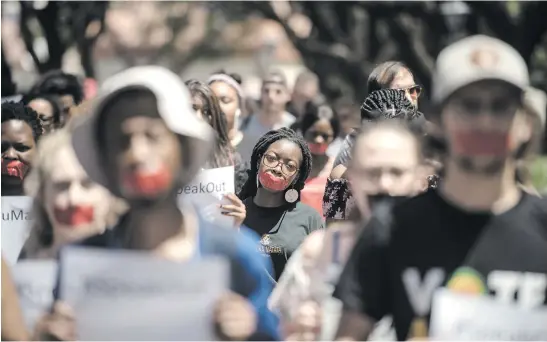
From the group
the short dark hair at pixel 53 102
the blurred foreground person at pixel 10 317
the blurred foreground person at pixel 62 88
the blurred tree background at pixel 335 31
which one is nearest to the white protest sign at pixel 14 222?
the blurred foreground person at pixel 10 317

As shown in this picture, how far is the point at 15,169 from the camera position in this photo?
213 inches

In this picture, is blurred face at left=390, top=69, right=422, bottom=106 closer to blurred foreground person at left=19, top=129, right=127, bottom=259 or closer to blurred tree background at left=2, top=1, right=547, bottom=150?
blurred foreground person at left=19, top=129, right=127, bottom=259

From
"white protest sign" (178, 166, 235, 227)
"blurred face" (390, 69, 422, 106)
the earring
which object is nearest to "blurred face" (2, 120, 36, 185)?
"white protest sign" (178, 166, 235, 227)

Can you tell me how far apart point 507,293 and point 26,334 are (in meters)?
1.34

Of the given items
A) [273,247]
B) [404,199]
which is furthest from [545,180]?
[404,199]

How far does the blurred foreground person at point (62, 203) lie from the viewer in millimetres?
3135

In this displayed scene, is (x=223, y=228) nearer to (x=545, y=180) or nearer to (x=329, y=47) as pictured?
(x=545, y=180)

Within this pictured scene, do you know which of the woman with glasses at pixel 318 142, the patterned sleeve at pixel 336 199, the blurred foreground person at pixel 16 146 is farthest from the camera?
the woman with glasses at pixel 318 142

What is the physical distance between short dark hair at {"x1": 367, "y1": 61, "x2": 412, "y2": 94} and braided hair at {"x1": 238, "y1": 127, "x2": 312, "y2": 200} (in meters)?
0.45

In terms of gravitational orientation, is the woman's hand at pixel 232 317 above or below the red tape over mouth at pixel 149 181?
below

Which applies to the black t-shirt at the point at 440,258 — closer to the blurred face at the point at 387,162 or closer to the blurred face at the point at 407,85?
the blurred face at the point at 387,162

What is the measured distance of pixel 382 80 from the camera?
18.7 feet

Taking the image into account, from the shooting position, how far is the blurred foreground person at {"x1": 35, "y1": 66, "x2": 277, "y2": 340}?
2.99 metres

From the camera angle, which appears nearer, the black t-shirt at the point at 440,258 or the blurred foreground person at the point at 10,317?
the black t-shirt at the point at 440,258
